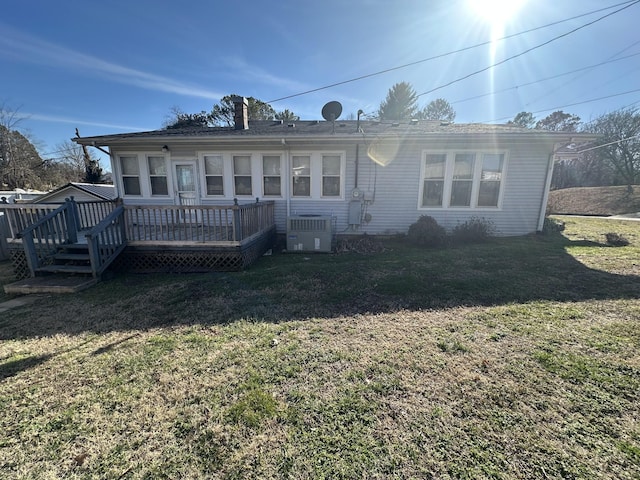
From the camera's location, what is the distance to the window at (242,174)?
326 inches

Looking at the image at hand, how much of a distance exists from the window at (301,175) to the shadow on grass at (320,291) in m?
2.96

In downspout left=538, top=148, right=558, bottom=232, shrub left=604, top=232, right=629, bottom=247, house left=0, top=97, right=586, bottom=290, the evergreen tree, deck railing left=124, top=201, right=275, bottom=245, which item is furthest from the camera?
the evergreen tree

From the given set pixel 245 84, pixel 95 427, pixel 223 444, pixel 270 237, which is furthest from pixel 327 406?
pixel 245 84

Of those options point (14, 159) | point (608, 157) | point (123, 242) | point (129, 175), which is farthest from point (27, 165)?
point (608, 157)

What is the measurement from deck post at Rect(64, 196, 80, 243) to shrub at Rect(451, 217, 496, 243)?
386 inches

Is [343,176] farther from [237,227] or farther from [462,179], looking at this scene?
[237,227]

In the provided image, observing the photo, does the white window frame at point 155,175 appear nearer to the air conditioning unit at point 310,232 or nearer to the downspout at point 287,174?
the downspout at point 287,174

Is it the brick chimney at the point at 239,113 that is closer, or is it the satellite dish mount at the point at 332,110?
the brick chimney at the point at 239,113

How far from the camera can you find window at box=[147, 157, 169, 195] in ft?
27.4

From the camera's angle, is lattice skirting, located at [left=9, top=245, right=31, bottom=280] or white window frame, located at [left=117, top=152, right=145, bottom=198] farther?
white window frame, located at [left=117, top=152, right=145, bottom=198]

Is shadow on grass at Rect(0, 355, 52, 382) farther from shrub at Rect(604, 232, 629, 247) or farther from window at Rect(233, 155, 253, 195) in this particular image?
shrub at Rect(604, 232, 629, 247)

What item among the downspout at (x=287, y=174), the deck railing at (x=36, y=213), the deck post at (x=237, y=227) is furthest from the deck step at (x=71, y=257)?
the downspout at (x=287, y=174)

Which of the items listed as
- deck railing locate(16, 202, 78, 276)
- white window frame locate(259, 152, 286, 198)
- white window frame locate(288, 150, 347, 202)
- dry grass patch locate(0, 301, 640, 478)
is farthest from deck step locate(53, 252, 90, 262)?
white window frame locate(288, 150, 347, 202)

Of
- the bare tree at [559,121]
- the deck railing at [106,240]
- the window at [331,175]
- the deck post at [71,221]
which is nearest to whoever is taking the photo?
the deck railing at [106,240]
